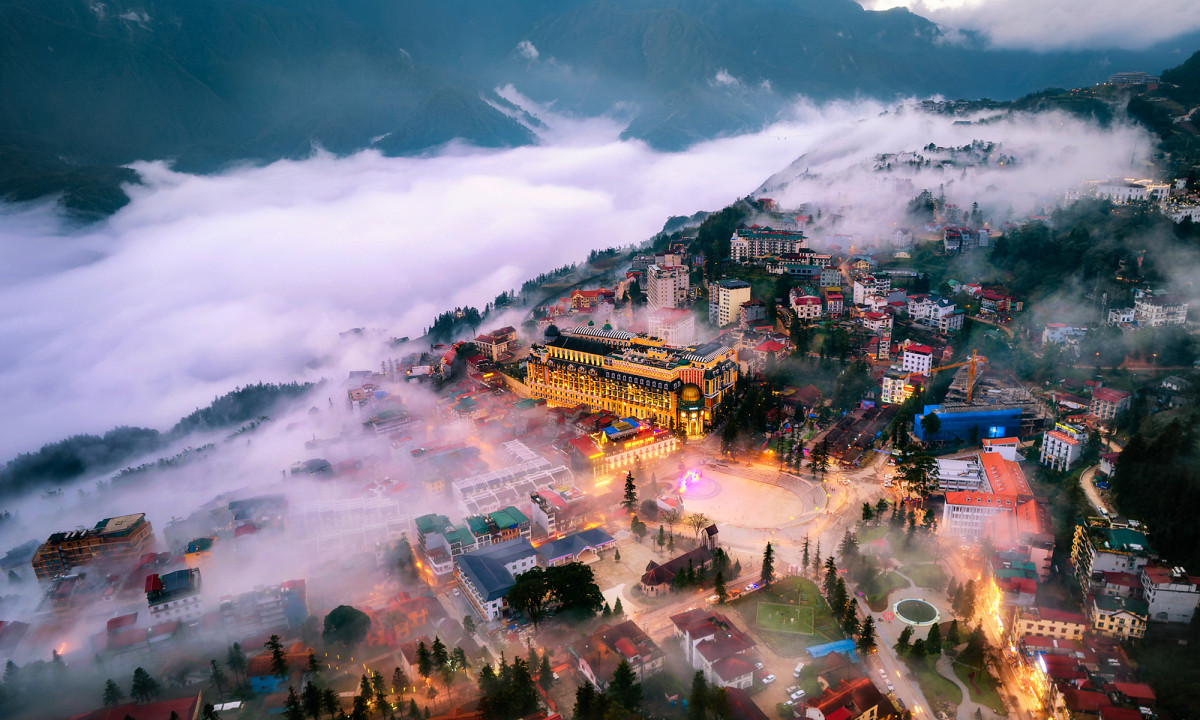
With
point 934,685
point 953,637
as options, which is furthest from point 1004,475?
point 934,685

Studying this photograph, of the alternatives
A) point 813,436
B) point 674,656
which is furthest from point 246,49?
point 674,656

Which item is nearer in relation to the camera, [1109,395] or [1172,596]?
[1172,596]

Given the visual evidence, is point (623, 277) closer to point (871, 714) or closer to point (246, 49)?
point (871, 714)

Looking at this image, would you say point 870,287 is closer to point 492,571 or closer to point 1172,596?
point 1172,596

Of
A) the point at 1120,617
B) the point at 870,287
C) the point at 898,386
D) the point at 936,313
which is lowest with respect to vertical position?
the point at 1120,617

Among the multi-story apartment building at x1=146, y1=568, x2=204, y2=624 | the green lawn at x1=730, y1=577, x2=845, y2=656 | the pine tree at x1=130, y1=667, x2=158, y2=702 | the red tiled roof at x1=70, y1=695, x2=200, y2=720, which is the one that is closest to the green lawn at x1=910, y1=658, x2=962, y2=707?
the green lawn at x1=730, y1=577, x2=845, y2=656

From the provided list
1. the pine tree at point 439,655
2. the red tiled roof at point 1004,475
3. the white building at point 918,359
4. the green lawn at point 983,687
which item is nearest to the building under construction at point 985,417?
the red tiled roof at point 1004,475
